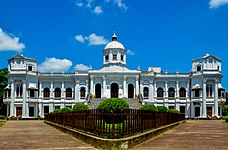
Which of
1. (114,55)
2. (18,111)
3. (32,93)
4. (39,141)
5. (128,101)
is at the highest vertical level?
(114,55)

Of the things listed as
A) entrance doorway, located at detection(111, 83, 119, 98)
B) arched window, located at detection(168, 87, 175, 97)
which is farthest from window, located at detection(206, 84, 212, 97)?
entrance doorway, located at detection(111, 83, 119, 98)

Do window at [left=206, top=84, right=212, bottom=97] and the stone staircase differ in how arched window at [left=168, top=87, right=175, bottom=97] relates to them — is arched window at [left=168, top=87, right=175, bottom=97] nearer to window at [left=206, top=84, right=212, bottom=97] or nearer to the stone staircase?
window at [left=206, top=84, right=212, bottom=97]

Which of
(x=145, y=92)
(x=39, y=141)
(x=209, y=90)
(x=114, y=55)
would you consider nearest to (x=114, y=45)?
(x=114, y=55)

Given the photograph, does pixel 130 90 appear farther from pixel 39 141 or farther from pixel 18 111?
pixel 39 141

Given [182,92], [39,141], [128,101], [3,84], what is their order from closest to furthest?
[39,141]
[128,101]
[182,92]
[3,84]

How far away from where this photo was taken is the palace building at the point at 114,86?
50.1 m

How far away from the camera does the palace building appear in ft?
164

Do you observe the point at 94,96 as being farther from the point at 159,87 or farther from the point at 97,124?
the point at 97,124

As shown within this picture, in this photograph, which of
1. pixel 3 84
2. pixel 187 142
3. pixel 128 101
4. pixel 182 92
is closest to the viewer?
pixel 187 142

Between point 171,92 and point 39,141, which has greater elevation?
point 171,92

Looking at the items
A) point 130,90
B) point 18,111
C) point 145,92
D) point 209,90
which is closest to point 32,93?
point 18,111

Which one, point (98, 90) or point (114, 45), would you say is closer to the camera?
point (98, 90)

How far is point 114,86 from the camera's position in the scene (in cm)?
5100

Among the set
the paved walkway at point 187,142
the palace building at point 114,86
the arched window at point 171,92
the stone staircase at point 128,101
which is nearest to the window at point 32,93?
the palace building at point 114,86
